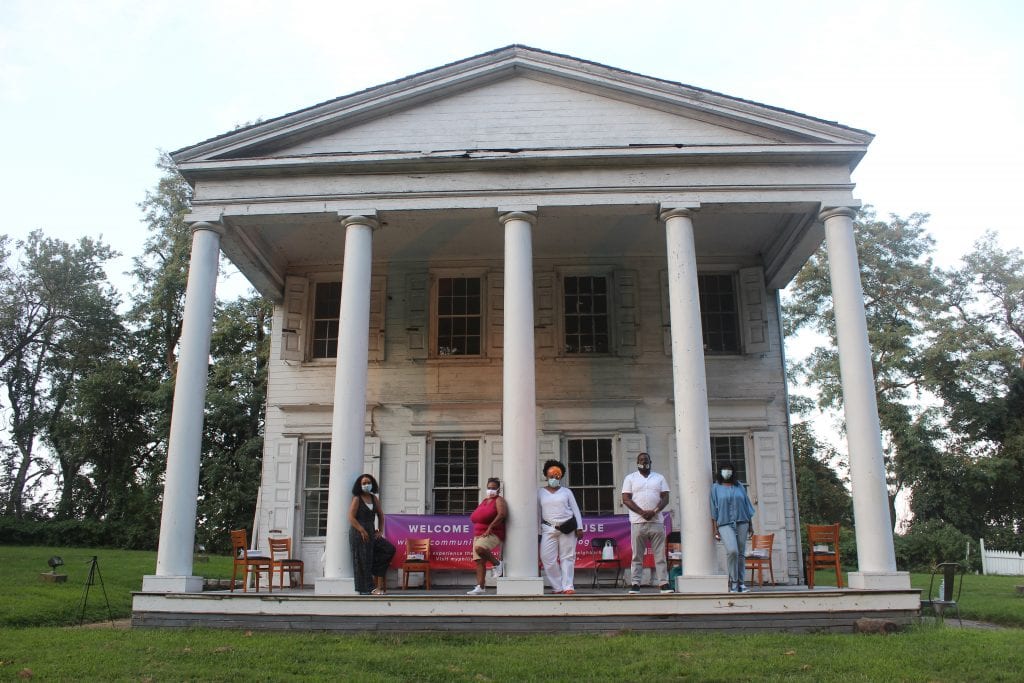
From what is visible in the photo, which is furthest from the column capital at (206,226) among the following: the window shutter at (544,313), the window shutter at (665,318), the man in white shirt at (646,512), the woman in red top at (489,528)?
the window shutter at (665,318)

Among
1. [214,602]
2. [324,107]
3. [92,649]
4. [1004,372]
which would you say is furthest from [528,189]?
[1004,372]

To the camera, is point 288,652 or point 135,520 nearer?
point 288,652

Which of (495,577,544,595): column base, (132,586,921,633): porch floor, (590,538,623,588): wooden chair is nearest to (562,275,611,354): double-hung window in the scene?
(590,538,623,588): wooden chair

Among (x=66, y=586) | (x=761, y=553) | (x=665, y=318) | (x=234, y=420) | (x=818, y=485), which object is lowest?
(x=66, y=586)

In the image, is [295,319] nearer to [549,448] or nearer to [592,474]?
[549,448]

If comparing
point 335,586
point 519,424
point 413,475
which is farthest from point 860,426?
point 413,475

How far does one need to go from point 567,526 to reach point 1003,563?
1886 cm

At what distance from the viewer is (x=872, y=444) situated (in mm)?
11227

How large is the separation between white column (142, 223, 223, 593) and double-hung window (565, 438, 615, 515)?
646 cm

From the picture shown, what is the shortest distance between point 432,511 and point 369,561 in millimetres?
4143

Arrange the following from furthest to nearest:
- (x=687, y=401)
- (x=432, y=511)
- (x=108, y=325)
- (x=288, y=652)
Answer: (x=108, y=325) → (x=432, y=511) → (x=687, y=401) → (x=288, y=652)

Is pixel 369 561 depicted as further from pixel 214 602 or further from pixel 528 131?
pixel 528 131

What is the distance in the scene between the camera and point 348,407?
37.5 feet

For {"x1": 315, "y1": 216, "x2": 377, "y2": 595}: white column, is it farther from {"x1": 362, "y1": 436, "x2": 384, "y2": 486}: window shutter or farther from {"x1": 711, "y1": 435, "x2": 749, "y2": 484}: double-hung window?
{"x1": 711, "y1": 435, "x2": 749, "y2": 484}: double-hung window
